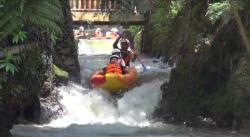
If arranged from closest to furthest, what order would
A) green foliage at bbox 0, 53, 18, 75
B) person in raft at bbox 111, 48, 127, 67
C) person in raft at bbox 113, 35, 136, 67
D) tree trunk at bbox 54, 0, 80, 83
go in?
1. green foliage at bbox 0, 53, 18, 75
2. tree trunk at bbox 54, 0, 80, 83
3. person in raft at bbox 111, 48, 127, 67
4. person in raft at bbox 113, 35, 136, 67

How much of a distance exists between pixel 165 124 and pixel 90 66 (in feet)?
26.1

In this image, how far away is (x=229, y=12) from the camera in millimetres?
12242

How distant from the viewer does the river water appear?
12047 mm

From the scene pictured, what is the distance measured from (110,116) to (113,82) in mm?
1639

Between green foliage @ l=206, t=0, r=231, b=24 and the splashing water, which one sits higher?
green foliage @ l=206, t=0, r=231, b=24

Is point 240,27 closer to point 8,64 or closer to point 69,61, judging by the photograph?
point 8,64

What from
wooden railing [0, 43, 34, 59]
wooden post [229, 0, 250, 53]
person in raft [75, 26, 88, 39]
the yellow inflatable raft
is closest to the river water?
A: the yellow inflatable raft

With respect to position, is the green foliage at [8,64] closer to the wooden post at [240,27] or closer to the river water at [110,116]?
the river water at [110,116]

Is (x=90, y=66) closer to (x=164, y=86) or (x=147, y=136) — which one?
(x=164, y=86)

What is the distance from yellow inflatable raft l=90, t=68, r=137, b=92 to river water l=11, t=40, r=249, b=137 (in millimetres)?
211

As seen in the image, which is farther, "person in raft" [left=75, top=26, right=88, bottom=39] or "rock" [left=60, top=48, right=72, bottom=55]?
"person in raft" [left=75, top=26, right=88, bottom=39]

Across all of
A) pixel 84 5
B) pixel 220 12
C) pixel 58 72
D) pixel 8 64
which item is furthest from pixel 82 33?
pixel 8 64

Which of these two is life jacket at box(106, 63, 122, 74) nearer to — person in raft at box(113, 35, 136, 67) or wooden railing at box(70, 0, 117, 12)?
person in raft at box(113, 35, 136, 67)

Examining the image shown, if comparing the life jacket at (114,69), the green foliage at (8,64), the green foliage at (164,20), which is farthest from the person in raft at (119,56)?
the green foliage at (8,64)
